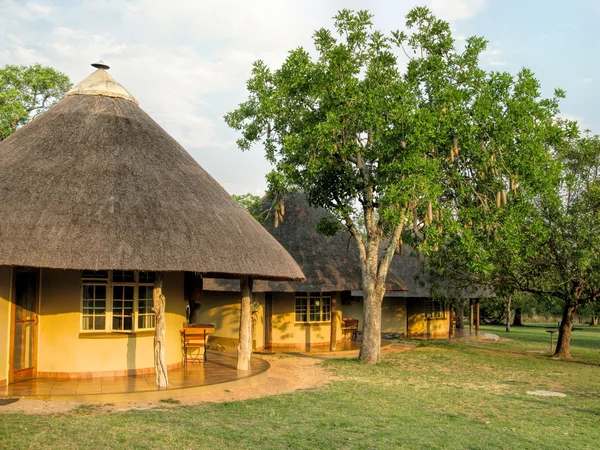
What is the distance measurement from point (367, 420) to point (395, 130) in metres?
8.95

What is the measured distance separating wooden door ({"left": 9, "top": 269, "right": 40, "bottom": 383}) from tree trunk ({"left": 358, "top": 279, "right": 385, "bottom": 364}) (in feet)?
29.8

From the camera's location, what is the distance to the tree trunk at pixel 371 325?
18.0m

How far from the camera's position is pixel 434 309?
99.6 ft

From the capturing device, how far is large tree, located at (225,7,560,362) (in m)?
16.5

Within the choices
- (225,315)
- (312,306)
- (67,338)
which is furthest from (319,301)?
(67,338)

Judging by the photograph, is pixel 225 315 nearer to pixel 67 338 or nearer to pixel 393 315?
pixel 67 338

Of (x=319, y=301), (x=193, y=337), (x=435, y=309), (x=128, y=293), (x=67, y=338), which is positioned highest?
(x=128, y=293)

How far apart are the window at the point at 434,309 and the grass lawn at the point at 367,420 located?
14.1 meters

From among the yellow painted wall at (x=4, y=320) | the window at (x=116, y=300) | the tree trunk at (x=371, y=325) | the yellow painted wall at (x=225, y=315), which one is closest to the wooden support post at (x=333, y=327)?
the yellow painted wall at (x=225, y=315)

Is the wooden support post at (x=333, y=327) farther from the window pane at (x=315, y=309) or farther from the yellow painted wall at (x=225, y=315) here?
the yellow painted wall at (x=225, y=315)

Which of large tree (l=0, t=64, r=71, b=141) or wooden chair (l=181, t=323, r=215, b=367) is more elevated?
large tree (l=0, t=64, r=71, b=141)

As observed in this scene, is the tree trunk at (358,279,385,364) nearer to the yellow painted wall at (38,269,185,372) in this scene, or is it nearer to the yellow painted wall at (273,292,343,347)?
the yellow painted wall at (273,292,343,347)

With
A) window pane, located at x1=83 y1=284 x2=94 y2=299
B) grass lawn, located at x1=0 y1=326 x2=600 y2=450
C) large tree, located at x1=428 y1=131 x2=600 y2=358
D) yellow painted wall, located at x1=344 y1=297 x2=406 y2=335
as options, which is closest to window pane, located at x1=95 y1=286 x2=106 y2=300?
window pane, located at x1=83 y1=284 x2=94 y2=299

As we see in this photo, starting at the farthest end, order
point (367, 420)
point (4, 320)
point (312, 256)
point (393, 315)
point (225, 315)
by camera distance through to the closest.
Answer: point (393, 315) < point (312, 256) < point (225, 315) < point (4, 320) < point (367, 420)
